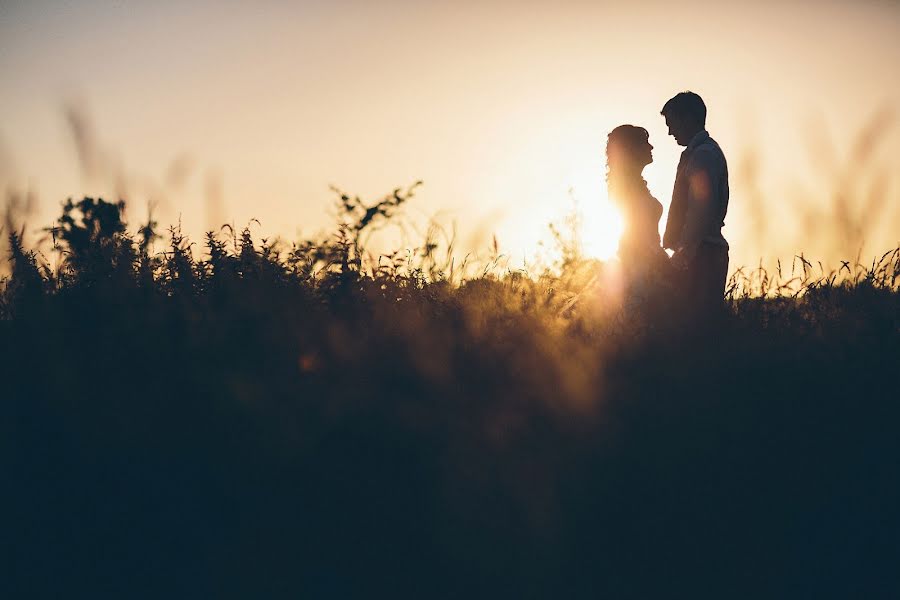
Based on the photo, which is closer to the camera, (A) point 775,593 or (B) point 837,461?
(A) point 775,593

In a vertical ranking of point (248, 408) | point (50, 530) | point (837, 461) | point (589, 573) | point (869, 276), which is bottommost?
point (589, 573)

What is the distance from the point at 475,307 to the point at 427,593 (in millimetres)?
1782

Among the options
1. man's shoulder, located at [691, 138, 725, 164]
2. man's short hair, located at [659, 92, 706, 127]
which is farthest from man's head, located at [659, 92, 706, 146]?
man's shoulder, located at [691, 138, 725, 164]

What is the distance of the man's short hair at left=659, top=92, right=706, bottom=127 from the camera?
198 inches

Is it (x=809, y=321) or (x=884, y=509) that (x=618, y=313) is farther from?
(x=884, y=509)

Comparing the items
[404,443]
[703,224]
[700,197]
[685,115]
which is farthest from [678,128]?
[404,443]

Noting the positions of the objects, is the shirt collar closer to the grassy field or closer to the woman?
the woman

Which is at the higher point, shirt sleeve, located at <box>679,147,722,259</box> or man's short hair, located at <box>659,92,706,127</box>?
man's short hair, located at <box>659,92,706,127</box>

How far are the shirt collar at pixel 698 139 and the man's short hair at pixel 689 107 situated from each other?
88 millimetres

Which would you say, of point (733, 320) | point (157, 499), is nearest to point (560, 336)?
point (733, 320)

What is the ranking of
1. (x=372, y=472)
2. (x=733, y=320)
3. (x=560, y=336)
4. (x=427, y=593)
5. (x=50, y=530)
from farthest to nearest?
1. (x=733, y=320)
2. (x=560, y=336)
3. (x=372, y=472)
4. (x=50, y=530)
5. (x=427, y=593)

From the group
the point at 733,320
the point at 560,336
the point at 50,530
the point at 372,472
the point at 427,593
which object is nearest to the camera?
the point at 427,593

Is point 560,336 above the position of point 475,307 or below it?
below

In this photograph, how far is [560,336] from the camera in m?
3.85
